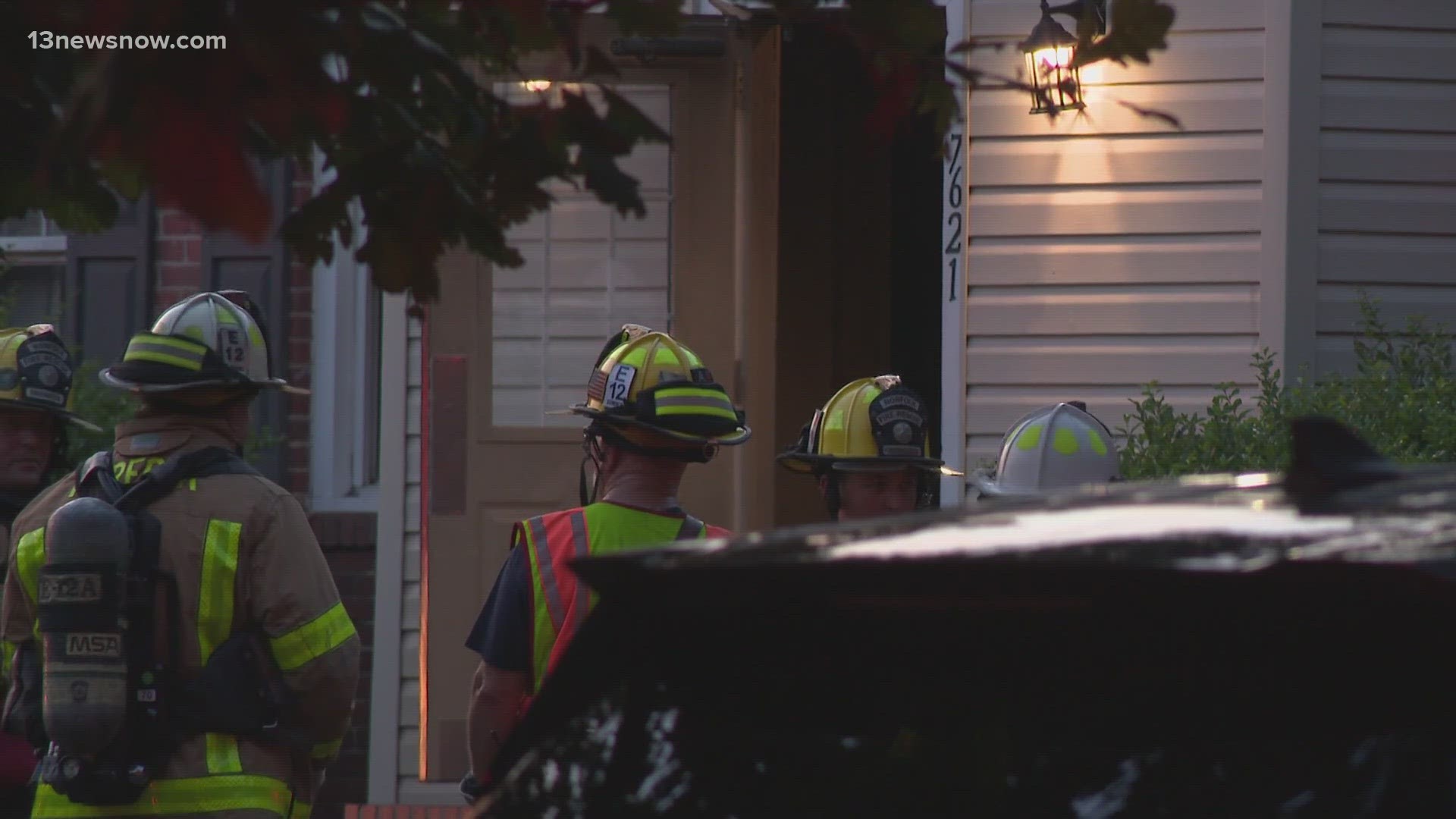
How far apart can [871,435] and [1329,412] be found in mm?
1612

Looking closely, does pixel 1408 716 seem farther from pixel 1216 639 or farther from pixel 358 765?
pixel 358 765

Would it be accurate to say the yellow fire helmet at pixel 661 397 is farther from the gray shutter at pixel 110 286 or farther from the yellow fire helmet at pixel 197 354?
the gray shutter at pixel 110 286

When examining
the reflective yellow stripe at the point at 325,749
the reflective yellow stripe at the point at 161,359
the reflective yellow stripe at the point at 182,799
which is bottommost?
the reflective yellow stripe at the point at 182,799

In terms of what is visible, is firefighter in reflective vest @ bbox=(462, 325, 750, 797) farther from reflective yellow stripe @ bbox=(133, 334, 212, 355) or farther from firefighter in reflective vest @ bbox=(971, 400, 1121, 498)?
firefighter in reflective vest @ bbox=(971, 400, 1121, 498)

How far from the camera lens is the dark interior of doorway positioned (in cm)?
811

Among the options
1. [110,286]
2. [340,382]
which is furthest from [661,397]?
[110,286]

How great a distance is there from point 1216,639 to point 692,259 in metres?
5.45

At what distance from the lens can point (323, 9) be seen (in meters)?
1.79

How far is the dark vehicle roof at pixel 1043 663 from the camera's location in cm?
152

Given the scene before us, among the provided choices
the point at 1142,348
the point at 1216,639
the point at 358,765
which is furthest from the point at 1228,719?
the point at 358,765

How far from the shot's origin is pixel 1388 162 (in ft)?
22.1

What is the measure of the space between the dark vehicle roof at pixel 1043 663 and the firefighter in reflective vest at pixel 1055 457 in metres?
2.92

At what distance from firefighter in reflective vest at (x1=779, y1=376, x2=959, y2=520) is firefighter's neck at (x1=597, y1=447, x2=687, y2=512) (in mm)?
1006

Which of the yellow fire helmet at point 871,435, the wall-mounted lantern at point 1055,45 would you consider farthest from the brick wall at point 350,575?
the wall-mounted lantern at point 1055,45
